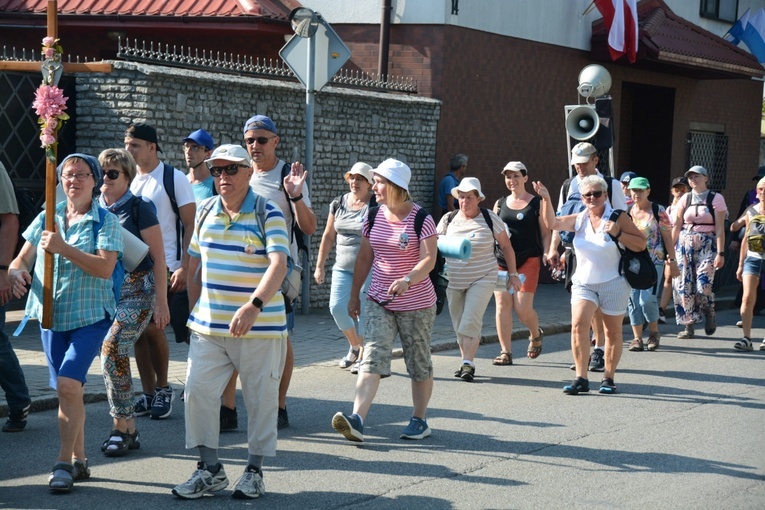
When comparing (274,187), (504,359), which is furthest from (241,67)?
(274,187)

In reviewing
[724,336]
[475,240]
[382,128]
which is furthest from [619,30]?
[475,240]

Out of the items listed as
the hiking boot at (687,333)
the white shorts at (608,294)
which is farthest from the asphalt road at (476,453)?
the hiking boot at (687,333)

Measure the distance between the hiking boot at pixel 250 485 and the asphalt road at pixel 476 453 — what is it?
5 centimetres

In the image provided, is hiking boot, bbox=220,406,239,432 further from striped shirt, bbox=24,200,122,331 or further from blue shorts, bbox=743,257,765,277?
blue shorts, bbox=743,257,765,277

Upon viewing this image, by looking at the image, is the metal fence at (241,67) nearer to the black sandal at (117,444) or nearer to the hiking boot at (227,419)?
the hiking boot at (227,419)

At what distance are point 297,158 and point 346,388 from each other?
528 cm

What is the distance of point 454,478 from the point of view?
21.6 ft

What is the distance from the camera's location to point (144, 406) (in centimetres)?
798

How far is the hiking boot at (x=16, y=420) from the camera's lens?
24.3 feet

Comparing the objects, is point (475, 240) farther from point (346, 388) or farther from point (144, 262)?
point (144, 262)

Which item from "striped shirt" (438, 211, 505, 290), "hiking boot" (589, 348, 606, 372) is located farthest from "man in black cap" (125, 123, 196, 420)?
"hiking boot" (589, 348, 606, 372)

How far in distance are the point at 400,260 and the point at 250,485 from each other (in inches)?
85.1

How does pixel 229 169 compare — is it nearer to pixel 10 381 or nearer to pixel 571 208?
pixel 10 381

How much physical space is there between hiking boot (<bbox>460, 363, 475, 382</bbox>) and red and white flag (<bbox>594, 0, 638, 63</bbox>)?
992 centimetres
